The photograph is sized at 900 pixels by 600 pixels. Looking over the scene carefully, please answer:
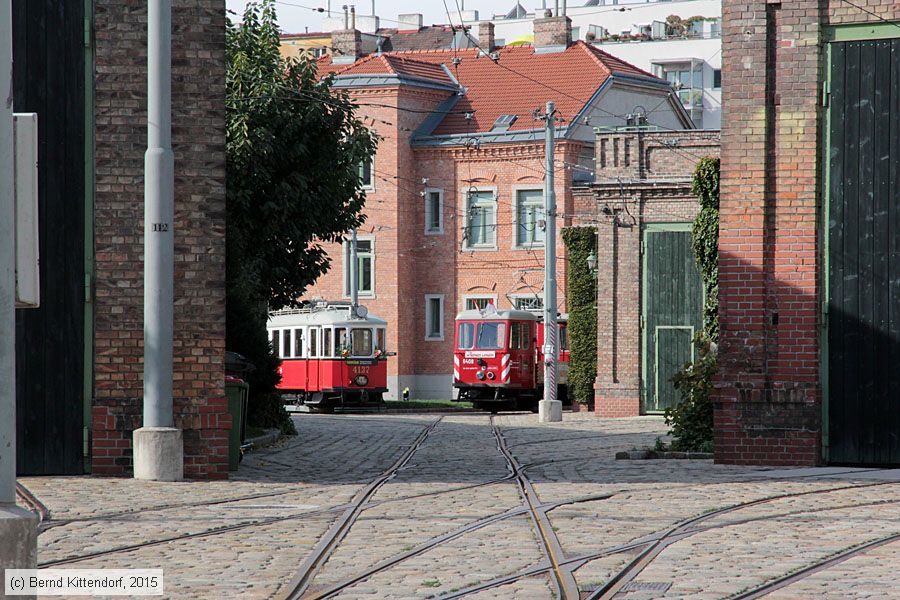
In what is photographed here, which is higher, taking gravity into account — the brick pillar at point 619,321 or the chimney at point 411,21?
the chimney at point 411,21

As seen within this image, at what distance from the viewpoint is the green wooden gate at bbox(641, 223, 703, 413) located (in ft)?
116

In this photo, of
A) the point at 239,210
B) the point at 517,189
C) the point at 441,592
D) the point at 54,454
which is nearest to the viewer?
the point at 441,592

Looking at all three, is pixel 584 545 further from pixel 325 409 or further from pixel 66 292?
pixel 325 409

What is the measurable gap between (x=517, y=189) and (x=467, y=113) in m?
3.34

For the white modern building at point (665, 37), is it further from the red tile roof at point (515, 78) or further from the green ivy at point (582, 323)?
the green ivy at point (582, 323)

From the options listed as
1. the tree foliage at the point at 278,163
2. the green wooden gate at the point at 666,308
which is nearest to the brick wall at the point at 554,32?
the green wooden gate at the point at 666,308

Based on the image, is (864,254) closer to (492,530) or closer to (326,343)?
(492,530)

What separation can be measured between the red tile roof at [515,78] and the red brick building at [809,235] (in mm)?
35559

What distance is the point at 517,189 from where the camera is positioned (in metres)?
53.2

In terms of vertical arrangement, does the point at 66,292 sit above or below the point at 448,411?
above

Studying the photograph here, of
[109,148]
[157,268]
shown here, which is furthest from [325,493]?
[109,148]

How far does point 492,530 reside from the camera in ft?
36.8

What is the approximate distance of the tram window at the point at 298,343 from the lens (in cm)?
4560

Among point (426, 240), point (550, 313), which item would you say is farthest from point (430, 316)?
point (550, 313)
